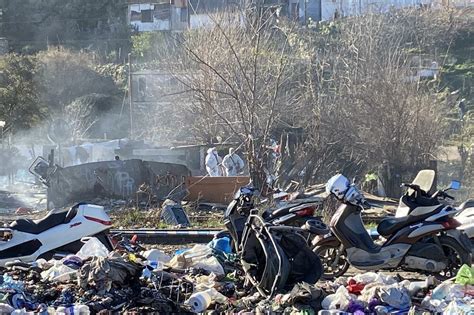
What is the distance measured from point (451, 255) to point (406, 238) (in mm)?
531

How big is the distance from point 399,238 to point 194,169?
18252 millimetres

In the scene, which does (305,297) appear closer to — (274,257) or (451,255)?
(274,257)

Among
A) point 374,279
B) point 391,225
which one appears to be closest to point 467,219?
point 391,225

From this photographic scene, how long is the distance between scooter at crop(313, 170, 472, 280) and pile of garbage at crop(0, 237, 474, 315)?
1171 millimetres

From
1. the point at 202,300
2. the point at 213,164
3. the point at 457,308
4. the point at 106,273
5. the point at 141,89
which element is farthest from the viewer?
the point at 141,89

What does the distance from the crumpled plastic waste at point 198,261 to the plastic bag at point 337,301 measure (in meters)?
1.80

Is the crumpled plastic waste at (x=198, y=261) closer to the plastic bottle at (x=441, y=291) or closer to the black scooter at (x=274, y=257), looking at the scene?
the black scooter at (x=274, y=257)

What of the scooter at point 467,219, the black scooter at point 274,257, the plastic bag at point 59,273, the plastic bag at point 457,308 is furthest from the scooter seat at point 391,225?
the plastic bag at point 59,273

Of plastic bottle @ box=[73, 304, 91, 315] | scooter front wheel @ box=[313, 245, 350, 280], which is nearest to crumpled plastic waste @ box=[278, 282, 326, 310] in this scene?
plastic bottle @ box=[73, 304, 91, 315]

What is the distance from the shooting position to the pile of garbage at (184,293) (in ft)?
22.0

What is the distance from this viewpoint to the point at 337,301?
22.0 ft

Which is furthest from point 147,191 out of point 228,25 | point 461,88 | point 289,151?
point 461,88

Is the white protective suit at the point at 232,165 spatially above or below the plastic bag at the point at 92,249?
below

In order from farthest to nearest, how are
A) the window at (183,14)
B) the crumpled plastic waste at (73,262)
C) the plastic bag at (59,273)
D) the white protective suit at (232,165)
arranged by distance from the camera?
the window at (183,14)
the white protective suit at (232,165)
the crumpled plastic waste at (73,262)
the plastic bag at (59,273)
